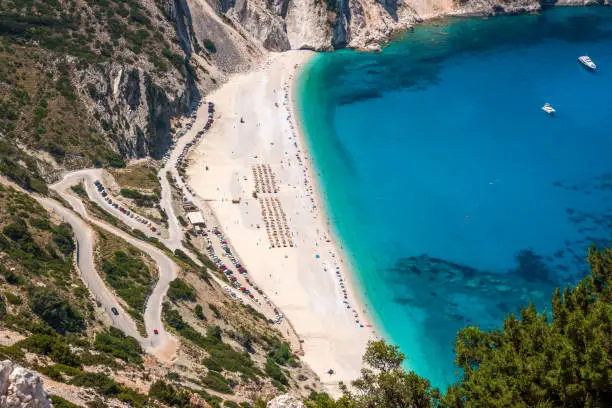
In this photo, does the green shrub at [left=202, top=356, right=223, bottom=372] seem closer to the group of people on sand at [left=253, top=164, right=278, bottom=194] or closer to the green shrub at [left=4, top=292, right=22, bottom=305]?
the green shrub at [left=4, top=292, right=22, bottom=305]

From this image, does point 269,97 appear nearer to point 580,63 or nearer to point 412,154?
point 412,154

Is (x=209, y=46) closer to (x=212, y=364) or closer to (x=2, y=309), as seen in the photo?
(x=212, y=364)

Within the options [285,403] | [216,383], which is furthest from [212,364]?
[285,403]

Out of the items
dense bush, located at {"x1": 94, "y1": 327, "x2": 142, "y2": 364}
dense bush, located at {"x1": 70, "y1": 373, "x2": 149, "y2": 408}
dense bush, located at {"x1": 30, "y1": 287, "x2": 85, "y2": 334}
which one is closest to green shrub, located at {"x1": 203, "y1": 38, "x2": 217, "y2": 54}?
dense bush, located at {"x1": 94, "y1": 327, "x2": 142, "y2": 364}

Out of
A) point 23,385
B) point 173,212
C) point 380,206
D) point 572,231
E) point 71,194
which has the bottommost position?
point 572,231

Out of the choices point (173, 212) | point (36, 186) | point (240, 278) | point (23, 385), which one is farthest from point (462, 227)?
point (23, 385)
